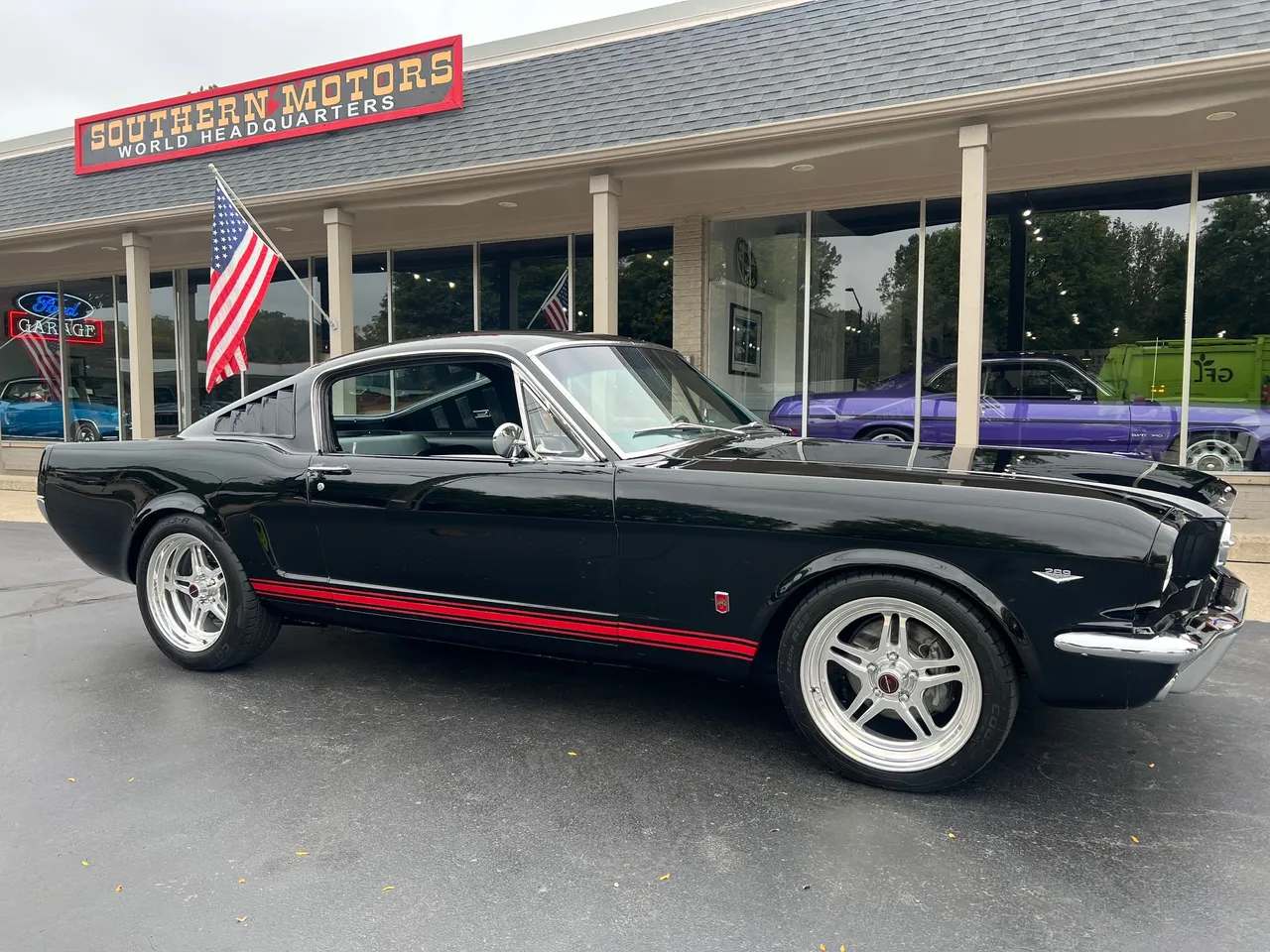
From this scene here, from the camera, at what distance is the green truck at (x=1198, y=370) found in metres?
8.62

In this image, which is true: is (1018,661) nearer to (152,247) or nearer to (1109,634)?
(1109,634)

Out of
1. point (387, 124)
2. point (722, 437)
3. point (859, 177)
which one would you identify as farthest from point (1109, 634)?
point (387, 124)

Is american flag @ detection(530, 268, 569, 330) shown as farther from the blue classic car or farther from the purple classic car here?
the blue classic car

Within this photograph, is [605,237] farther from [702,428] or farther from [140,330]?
[140,330]

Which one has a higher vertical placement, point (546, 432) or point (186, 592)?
point (546, 432)

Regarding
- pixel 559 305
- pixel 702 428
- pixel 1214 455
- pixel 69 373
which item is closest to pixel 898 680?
pixel 702 428

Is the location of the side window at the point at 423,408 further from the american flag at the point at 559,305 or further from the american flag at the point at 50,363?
the american flag at the point at 50,363

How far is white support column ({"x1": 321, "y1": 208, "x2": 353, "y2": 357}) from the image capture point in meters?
10.1

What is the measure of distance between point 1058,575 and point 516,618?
6.38ft

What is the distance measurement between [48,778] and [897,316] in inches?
361

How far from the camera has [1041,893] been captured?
2.35 metres

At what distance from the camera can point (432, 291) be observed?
42.8ft

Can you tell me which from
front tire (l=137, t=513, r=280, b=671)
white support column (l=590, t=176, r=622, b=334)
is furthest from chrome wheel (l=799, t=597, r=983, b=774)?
white support column (l=590, t=176, r=622, b=334)

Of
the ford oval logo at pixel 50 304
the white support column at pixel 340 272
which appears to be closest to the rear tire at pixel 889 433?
the white support column at pixel 340 272
